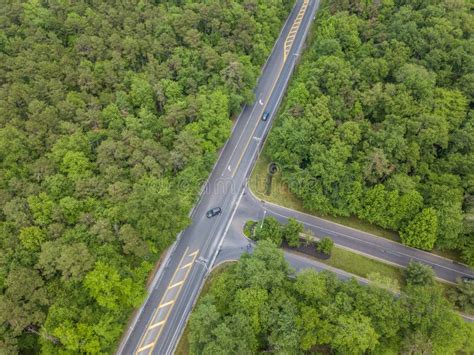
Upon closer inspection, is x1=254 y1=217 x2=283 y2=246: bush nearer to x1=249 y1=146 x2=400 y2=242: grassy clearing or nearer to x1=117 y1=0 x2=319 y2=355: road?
x1=117 y1=0 x2=319 y2=355: road

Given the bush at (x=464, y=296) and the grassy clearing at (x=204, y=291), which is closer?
the grassy clearing at (x=204, y=291)

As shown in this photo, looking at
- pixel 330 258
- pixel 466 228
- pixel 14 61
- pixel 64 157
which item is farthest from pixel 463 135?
pixel 14 61

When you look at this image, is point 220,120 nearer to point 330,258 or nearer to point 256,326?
point 330,258

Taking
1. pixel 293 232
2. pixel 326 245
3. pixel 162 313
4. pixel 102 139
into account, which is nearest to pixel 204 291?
pixel 162 313

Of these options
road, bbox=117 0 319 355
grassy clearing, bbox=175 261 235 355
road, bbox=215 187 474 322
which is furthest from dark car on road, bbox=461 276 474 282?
road, bbox=117 0 319 355

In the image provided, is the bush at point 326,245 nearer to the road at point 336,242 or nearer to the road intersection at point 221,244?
the road at point 336,242

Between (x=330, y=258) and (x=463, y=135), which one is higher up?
(x=463, y=135)

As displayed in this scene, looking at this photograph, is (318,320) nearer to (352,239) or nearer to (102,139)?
(352,239)

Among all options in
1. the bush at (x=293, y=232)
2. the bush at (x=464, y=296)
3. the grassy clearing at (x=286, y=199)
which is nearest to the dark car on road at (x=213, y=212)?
the grassy clearing at (x=286, y=199)
